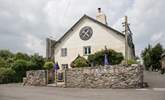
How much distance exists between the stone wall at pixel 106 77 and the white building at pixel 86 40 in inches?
553

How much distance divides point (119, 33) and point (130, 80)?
1635 cm

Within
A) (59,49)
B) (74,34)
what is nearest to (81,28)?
(74,34)

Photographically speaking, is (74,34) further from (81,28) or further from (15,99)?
(15,99)

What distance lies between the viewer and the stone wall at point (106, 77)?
79.5 feet

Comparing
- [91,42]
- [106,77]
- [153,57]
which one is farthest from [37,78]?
[153,57]

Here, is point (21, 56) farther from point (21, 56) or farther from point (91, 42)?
point (91, 42)

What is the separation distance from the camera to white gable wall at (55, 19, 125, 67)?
40.4 metres

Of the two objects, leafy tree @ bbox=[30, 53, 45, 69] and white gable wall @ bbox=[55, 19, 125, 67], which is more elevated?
white gable wall @ bbox=[55, 19, 125, 67]

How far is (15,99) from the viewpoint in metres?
16.9

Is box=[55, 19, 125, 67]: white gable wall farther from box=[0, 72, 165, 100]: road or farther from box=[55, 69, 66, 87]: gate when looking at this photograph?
box=[0, 72, 165, 100]: road

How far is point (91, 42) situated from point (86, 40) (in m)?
0.86

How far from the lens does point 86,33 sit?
4284 cm

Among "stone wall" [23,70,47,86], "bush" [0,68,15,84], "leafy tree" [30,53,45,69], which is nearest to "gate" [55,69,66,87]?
"stone wall" [23,70,47,86]

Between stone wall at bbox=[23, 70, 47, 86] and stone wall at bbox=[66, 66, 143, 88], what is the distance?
116 inches
